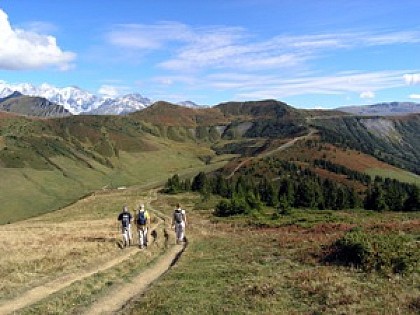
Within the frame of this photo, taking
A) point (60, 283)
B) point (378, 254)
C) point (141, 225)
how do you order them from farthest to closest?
1. point (141, 225)
2. point (60, 283)
3. point (378, 254)

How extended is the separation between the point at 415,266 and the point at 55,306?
14275mm

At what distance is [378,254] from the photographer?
2062 centimetres

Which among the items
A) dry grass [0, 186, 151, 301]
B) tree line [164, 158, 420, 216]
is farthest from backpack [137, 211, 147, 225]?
tree line [164, 158, 420, 216]

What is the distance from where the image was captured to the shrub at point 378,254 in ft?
65.0

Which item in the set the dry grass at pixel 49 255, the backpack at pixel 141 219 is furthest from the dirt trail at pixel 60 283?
the backpack at pixel 141 219

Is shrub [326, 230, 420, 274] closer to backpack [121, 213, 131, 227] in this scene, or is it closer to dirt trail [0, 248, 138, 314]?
dirt trail [0, 248, 138, 314]

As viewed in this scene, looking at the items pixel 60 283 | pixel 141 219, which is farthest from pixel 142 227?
pixel 60 283


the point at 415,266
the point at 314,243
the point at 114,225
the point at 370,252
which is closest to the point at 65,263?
the point at 314,243

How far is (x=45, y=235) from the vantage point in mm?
43750

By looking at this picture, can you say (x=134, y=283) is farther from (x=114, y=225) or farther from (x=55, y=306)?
(x=114, y=225)

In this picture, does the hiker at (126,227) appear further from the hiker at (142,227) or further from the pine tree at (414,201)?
the pine tree at (414,201)

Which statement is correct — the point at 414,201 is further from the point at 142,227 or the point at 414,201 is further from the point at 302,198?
the point at 142,227

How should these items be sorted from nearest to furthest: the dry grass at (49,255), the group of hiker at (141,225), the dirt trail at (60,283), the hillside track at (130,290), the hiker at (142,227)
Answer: the hillside track at (130,290)
the dirt trail at (60,283)
the dry grass at (49,255)
the hiker at (142,227)
the group of hiker at (141,225)

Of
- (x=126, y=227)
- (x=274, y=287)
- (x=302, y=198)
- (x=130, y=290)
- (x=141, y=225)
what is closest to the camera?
(x=274, y=287)
